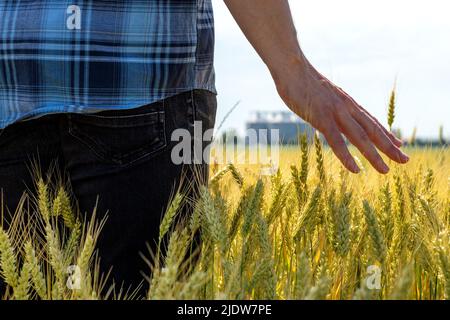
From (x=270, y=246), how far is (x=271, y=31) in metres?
0.41

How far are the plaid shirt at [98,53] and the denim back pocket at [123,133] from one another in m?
0.02

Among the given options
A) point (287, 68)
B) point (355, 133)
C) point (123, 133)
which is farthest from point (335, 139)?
point (123, 133)

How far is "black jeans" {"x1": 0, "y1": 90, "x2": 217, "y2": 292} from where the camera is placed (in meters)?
1.43

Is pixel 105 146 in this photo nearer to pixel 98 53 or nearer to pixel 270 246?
pixel 98 53

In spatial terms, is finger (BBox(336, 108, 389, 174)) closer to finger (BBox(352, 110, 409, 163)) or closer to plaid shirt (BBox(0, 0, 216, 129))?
finger (BBox(352, 110, 409, 163))

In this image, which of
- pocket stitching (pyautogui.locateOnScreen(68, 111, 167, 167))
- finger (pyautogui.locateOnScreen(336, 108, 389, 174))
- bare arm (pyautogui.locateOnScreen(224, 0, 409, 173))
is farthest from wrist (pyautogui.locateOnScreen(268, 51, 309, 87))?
pocket stitching (pyautogui.locateOnScreen(68, 111, 167, 167))

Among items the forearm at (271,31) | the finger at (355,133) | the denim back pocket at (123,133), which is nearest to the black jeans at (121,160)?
the denim back pocket at (123,133)

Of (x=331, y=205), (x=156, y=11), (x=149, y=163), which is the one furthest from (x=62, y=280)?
(x=331, y=205)

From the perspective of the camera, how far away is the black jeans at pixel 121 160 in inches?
56.4

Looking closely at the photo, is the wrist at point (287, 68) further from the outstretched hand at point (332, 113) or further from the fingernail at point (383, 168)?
the fingernail at point (383, 168)

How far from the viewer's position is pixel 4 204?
5.15ft
